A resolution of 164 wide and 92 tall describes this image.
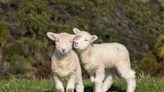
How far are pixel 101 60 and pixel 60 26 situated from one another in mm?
96469

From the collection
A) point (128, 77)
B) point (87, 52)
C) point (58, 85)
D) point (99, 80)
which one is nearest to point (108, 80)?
point (128, 77)

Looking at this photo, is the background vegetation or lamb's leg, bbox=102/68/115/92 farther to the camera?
the background vegetation

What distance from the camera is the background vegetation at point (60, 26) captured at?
7688 cm

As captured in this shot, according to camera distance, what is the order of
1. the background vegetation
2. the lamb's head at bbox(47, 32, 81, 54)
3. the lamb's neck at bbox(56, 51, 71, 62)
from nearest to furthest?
the lamb's head at bbox(47, 32, 81, 54)
the lamb's neck at bbox(56, 51, 71, 62)
the background vegetation

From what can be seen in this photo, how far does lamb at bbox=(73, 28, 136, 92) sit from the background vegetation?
167 ft

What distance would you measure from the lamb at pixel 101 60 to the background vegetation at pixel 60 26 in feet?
167

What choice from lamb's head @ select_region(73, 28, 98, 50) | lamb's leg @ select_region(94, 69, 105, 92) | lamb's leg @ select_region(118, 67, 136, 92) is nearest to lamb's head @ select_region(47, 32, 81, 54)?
lamb's head @ select_region(73, 28, 98, 50)

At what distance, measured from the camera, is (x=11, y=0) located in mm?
126500

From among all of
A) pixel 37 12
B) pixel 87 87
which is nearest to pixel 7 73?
pixel 87 87

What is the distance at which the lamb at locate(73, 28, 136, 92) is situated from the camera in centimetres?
595

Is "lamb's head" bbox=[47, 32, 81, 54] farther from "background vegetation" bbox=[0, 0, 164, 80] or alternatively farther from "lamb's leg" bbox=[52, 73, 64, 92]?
"background vegetation" bbox=[0, 0, 164, 80]

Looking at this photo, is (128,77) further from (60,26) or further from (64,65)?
(60,26)

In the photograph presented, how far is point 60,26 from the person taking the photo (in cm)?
10162

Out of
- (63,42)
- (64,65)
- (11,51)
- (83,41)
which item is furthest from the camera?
(11,51)
